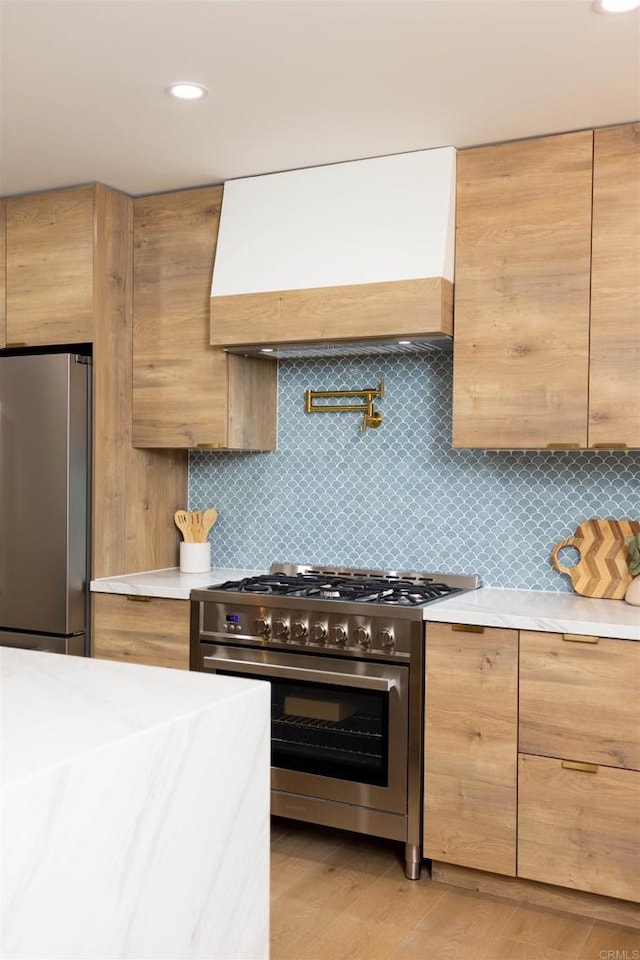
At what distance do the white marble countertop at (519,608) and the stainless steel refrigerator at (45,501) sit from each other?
0.18 meters

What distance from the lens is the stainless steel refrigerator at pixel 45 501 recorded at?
366 cm

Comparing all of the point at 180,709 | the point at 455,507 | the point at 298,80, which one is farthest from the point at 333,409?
the point at 180,709

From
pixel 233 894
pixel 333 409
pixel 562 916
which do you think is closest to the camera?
pixel 233 894

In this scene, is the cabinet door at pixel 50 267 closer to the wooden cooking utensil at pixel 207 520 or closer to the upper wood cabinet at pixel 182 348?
the upper wood cabinet at pixel 182 348

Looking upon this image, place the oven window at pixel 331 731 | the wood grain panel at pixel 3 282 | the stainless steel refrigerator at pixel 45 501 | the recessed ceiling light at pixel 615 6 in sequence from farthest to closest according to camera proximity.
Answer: the wood grain panel at pixel 3 282 < the stainless steel refrigerator at pixel 45 501 < the oven window at pixel 331 731 < the recessed ceiling light at pixel 615 6

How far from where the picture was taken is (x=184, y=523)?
409 cm

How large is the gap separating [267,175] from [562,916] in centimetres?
283

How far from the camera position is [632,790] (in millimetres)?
2777

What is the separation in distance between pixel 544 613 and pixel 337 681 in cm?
77

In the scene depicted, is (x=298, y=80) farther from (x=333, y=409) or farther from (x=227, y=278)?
(x=333, y=409)

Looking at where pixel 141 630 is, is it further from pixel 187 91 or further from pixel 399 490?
pixel 187 91

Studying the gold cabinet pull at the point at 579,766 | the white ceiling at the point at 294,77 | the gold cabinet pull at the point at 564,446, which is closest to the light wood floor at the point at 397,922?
the gold cabinet pull at the point at 579,766

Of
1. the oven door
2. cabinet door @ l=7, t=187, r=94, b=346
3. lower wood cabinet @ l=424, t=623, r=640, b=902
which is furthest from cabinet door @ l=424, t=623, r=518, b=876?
cabinet door @ l=7, t=187, r=94, b=346

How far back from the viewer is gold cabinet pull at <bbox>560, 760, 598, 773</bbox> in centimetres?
283
